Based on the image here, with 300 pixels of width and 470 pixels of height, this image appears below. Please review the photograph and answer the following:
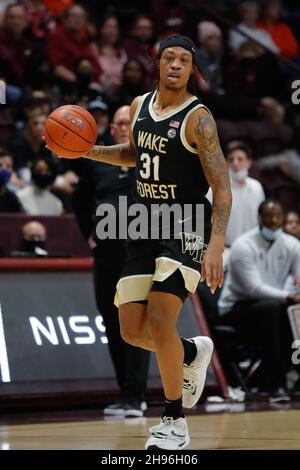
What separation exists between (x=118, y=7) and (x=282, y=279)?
21.3ft

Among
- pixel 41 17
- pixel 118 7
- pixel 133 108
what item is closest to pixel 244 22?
pixel 118 7

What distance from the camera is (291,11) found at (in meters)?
16.7

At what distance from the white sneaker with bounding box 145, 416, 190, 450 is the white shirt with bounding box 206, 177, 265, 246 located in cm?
483

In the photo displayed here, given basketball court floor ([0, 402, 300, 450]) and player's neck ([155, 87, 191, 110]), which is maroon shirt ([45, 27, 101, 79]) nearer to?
basketball court floor ([0, 402, 300, 450])

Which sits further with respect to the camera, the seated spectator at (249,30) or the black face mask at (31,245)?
the seated spectator at (249,30)

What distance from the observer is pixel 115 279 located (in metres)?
Result: 8.17

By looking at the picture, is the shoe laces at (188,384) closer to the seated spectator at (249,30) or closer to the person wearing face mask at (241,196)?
the person wearing face mask at (241,196)

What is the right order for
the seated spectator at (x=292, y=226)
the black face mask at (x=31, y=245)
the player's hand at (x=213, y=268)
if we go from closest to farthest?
1. the player's hand at (x=213, y=268)
2. the black face mask at (x=31, y=245)
3. the seated spectator at (x=292, y=226)

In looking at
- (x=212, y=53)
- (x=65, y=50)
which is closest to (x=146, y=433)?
(x=65, y=50)

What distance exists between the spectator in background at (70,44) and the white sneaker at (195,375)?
7016 millimetres

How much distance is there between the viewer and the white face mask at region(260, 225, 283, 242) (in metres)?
9.82

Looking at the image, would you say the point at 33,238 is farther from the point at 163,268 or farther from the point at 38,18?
the point at 38,18

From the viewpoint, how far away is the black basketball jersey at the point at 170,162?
5.95 metres

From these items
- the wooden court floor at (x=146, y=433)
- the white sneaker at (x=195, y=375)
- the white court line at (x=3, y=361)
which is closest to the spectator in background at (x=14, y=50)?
the white court line at (x=3, y=361)
